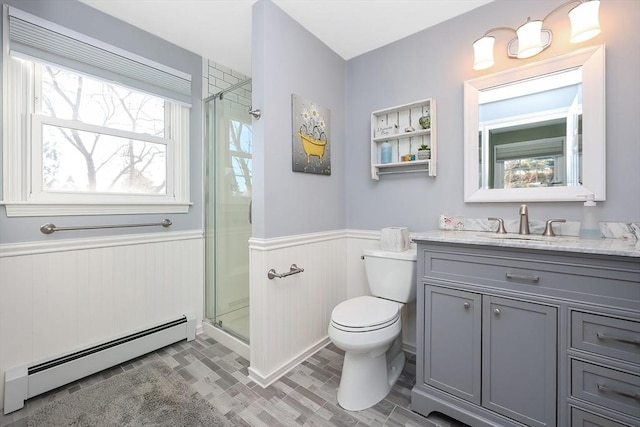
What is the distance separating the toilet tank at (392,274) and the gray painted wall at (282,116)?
1.70 feet

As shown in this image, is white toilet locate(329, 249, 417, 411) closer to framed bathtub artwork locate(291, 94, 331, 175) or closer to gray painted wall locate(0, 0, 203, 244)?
framed bathtub artwork locate(291, 94, 331, 175)

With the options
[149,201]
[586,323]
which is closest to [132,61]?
[149,201]

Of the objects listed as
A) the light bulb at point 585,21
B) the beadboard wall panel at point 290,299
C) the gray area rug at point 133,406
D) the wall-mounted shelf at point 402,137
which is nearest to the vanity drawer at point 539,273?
the wall-mounted shelf at point 402,137

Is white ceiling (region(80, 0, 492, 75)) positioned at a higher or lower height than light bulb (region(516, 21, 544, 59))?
higher

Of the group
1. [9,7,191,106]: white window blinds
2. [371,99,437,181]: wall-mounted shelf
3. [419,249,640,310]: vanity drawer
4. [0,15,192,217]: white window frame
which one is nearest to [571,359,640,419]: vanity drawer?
[419,249,640,310]: vanity drawer

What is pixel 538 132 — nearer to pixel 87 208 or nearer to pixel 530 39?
pixel 530 39

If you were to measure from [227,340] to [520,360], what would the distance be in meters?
1.92

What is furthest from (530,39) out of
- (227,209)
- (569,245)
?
(227,209)

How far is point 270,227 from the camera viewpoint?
1.68 meters

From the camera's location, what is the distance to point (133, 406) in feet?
4.76

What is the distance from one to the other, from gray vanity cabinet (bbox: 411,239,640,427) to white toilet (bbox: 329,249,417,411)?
19 cm

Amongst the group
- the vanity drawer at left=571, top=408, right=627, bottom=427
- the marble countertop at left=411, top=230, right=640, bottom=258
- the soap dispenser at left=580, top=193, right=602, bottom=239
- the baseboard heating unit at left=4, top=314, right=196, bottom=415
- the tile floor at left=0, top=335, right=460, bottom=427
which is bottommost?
the tile floor at left=0, top=335, right=460, bottom=427

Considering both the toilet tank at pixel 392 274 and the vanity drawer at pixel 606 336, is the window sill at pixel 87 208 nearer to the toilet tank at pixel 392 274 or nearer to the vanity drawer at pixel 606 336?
the toilet tank at pixel 392 274

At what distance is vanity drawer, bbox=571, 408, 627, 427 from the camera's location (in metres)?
1.00
